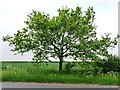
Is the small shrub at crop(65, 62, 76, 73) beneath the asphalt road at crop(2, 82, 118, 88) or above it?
above

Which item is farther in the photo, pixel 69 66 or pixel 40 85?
pixel 69 66

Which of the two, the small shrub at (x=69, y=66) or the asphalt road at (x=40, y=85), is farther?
the small shrub at (x=69, y=66)

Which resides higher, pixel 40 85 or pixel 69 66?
pixel 69 66

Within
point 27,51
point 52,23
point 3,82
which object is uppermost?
point 52,23

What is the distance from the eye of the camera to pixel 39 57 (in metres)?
24.0

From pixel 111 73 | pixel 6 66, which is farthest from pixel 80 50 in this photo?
pixel 6 66

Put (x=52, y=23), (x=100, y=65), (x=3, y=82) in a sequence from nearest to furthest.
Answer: (x=3, y=82)
(x=52, y=23)
(x=100, y=65)

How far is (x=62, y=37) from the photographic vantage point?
23.7 m

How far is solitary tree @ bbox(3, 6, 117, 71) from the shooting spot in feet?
76.8

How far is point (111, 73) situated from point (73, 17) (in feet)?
14.3

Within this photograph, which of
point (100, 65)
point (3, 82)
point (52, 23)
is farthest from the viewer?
point (100, 65)

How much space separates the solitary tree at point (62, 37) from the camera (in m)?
23.4

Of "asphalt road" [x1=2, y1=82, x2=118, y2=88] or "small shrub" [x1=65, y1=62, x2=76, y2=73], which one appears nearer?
"asphalt road" [x1=2, y1=82, x2=118, y2=88]

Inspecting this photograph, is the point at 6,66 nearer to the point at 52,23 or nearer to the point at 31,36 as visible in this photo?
the point at 31,36
